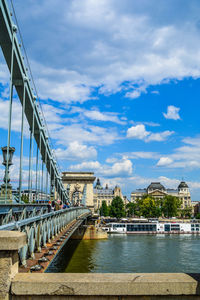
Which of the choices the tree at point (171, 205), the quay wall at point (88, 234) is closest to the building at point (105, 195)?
the tree at point (171, 205)

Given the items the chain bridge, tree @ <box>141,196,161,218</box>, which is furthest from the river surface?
tree @ <box>141,196,161,218</box>

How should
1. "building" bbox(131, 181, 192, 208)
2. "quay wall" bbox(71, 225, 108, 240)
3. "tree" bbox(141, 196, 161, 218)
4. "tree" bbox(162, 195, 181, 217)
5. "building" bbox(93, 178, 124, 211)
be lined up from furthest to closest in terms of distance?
1. "building" bbox(131, 181, 192, 208)
2. "building" bbox(93, 178, 124, 211)
3. "tree" bbox(162, 195, 181, 217)
4. "tree" bbox(141, 196, 161, 218)
5. "quay wall" bbox(71, 225, 108, 240)

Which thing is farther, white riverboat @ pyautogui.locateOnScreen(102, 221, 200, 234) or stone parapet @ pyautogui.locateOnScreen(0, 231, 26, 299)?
white riverboat @ pyautogui.locateOnScreen(102, 221, 200, 234)

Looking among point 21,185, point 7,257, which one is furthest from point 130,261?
point 7,257

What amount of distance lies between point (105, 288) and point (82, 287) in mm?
248

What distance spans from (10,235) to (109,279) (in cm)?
119

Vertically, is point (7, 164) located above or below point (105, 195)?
below

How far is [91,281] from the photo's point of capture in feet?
11.5

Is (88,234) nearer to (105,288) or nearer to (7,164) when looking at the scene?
(7,164)

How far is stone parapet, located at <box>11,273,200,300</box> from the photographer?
3.49 m

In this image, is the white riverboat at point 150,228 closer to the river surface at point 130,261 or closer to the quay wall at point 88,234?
the quay wall at point 88,234

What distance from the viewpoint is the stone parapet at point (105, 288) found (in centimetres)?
349

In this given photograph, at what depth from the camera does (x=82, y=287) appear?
3.49 m

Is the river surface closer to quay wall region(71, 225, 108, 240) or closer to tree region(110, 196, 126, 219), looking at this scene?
quay wall region(71, 225, 108, 240)
